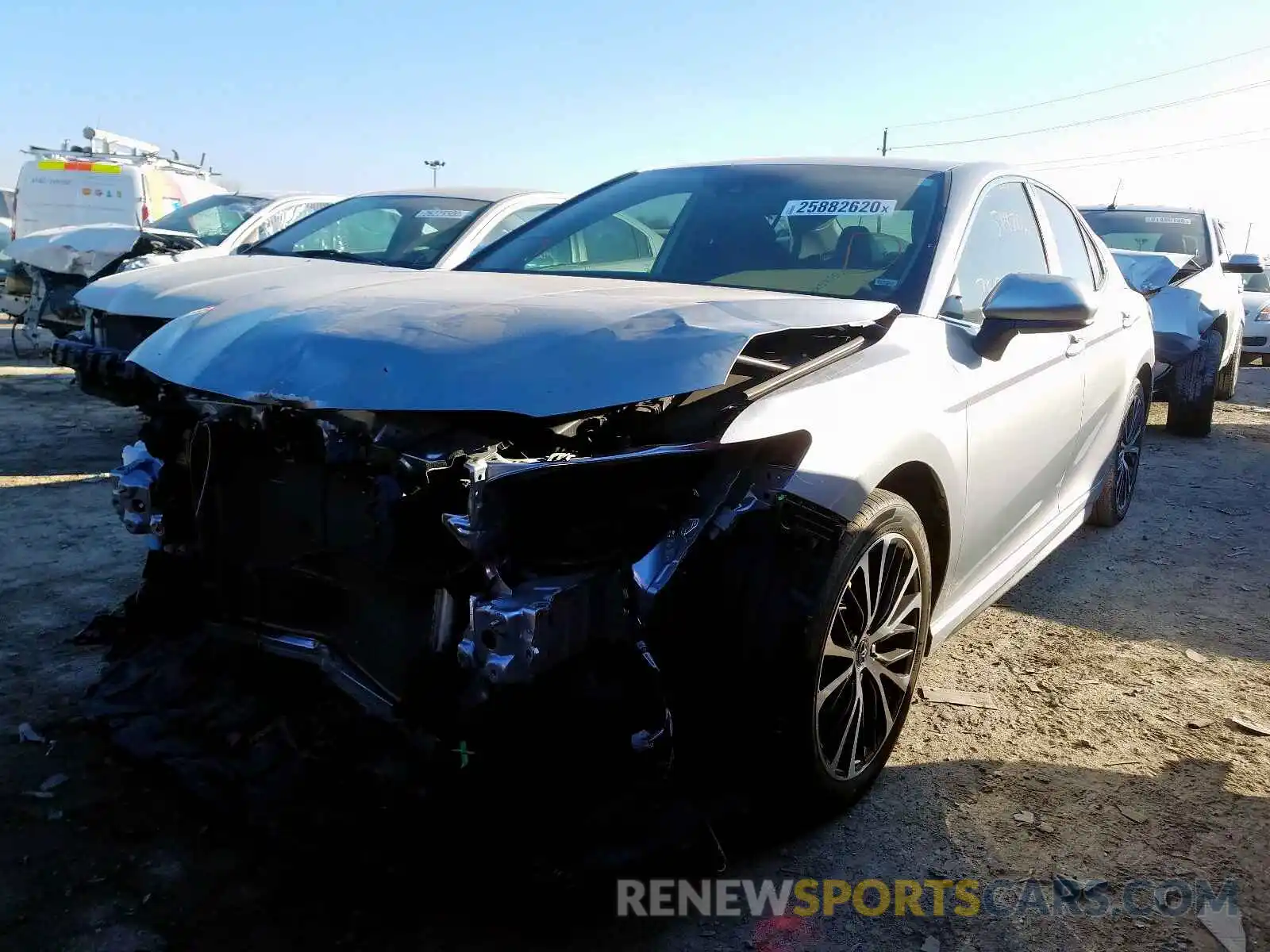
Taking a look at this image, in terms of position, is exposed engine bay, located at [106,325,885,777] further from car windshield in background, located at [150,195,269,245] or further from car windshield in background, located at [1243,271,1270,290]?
car windshield in background, located at [1243,271,1270,290]

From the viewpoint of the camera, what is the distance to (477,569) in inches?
80.7

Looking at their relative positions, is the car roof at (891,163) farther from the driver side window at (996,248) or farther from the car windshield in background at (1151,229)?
the car windshield in background at (1151,229)

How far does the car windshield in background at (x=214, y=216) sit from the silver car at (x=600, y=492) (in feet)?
25.8

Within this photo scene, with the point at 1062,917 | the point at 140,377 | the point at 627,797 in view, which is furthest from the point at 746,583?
the point at 140,377

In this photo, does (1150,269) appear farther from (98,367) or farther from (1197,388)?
(98,367)

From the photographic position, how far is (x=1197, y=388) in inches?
310

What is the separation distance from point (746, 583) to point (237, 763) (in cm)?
125

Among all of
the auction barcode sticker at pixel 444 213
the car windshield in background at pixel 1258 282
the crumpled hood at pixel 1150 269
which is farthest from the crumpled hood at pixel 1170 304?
the car windshield in background at pixel 1258 282

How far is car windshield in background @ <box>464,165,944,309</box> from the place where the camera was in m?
3.11

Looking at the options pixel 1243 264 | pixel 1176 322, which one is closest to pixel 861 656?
pixel 1176 322

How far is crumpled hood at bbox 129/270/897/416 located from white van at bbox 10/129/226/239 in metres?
11.3

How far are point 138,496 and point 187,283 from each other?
2907mm

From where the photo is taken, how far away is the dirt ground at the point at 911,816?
2.17m

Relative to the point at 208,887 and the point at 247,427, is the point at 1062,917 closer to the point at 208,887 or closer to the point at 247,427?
the point at 208,887
